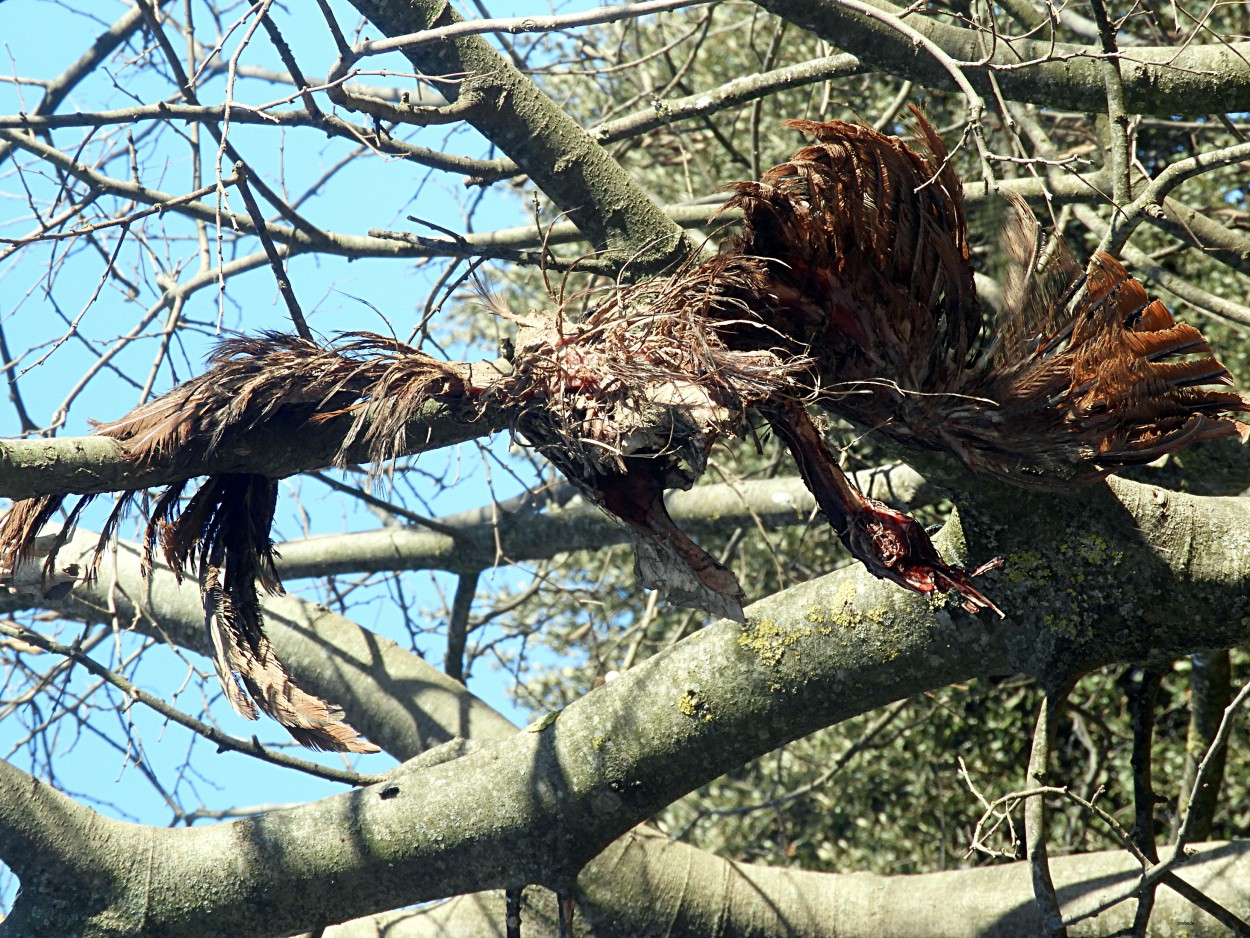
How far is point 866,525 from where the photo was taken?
196 cm

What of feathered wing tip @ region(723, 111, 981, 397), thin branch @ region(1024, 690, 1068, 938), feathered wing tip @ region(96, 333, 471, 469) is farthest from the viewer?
thin branch @ region(1024, 690, 1068, 938)

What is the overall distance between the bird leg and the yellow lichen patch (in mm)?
382

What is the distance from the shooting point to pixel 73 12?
11.5ft

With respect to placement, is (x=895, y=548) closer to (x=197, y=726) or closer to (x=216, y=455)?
(x=216, y=455)

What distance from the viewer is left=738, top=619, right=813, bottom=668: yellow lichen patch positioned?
2.31 meters

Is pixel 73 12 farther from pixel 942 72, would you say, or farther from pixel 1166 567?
pixel 1166 567

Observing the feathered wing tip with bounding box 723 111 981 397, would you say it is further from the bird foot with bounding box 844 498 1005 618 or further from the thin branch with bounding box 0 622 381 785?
the thin branch with bounding box 0 622 381 785

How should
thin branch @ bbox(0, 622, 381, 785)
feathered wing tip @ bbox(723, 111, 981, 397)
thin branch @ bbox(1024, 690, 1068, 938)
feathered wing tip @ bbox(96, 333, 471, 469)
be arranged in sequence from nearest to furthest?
feathered wing tip @ bbox(723, 111, 981, 397)
feathered wing tip @ bbox(96, 333, 471, 469)
thin branch @ bbox(1024, 690, 1068, 938)
thin branch @ bbox(0, 622, 381, 785)

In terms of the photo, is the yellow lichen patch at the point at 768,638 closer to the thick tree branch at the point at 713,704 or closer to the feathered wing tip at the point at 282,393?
the thick tree branch at the point at 713,704

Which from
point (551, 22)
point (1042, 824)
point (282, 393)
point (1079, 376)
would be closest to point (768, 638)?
point (1042, 824)

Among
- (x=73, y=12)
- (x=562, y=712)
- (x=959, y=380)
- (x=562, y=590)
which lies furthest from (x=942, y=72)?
(x=73, y=12)

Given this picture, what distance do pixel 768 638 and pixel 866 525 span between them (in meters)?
0.47

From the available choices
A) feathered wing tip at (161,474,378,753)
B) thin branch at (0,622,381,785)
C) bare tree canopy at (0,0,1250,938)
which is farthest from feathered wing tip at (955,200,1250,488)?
thin branch at (0,622,381,785)

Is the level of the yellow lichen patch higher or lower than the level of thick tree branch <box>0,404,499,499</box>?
lower
